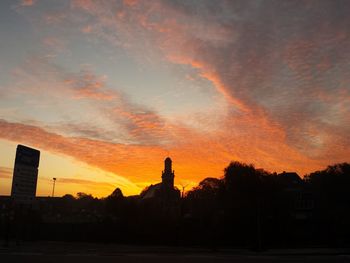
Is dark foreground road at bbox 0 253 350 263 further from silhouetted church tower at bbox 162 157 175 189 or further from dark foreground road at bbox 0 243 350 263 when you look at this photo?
silhouetted church tower at bbox 162 157 175 189

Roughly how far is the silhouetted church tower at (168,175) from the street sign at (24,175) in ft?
256

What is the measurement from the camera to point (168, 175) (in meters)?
117

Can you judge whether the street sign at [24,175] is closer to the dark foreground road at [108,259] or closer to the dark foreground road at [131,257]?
the dark foreground road at [131,257]

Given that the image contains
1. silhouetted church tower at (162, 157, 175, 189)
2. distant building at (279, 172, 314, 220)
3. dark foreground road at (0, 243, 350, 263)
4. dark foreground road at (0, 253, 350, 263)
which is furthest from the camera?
silhouetted church tower at (162, 157, 175, 189)

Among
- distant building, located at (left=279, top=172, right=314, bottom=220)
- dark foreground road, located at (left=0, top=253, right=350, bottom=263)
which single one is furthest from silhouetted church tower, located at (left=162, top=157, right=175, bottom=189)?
dark foreground road, located at (left=0, top=253, right=350, bottom=263)

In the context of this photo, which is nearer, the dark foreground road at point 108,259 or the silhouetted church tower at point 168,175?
the dark foreground road at point 108,259

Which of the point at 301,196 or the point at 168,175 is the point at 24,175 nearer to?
the point at 301,196

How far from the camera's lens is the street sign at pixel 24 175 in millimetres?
37344

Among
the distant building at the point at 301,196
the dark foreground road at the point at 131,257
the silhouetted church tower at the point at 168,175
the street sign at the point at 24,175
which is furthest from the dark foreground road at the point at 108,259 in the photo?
the silhouetted church tower at the point at 168,175

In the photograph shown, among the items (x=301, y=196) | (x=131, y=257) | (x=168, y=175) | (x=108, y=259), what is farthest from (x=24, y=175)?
(x=168, y=175)

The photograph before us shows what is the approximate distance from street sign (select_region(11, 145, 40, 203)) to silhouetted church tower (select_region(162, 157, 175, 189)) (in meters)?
78.1

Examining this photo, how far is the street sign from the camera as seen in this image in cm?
3734

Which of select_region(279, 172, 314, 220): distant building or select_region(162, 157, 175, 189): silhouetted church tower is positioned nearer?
select_region(279, 172, 314, 220): distant building

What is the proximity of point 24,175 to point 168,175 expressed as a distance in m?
80.2
